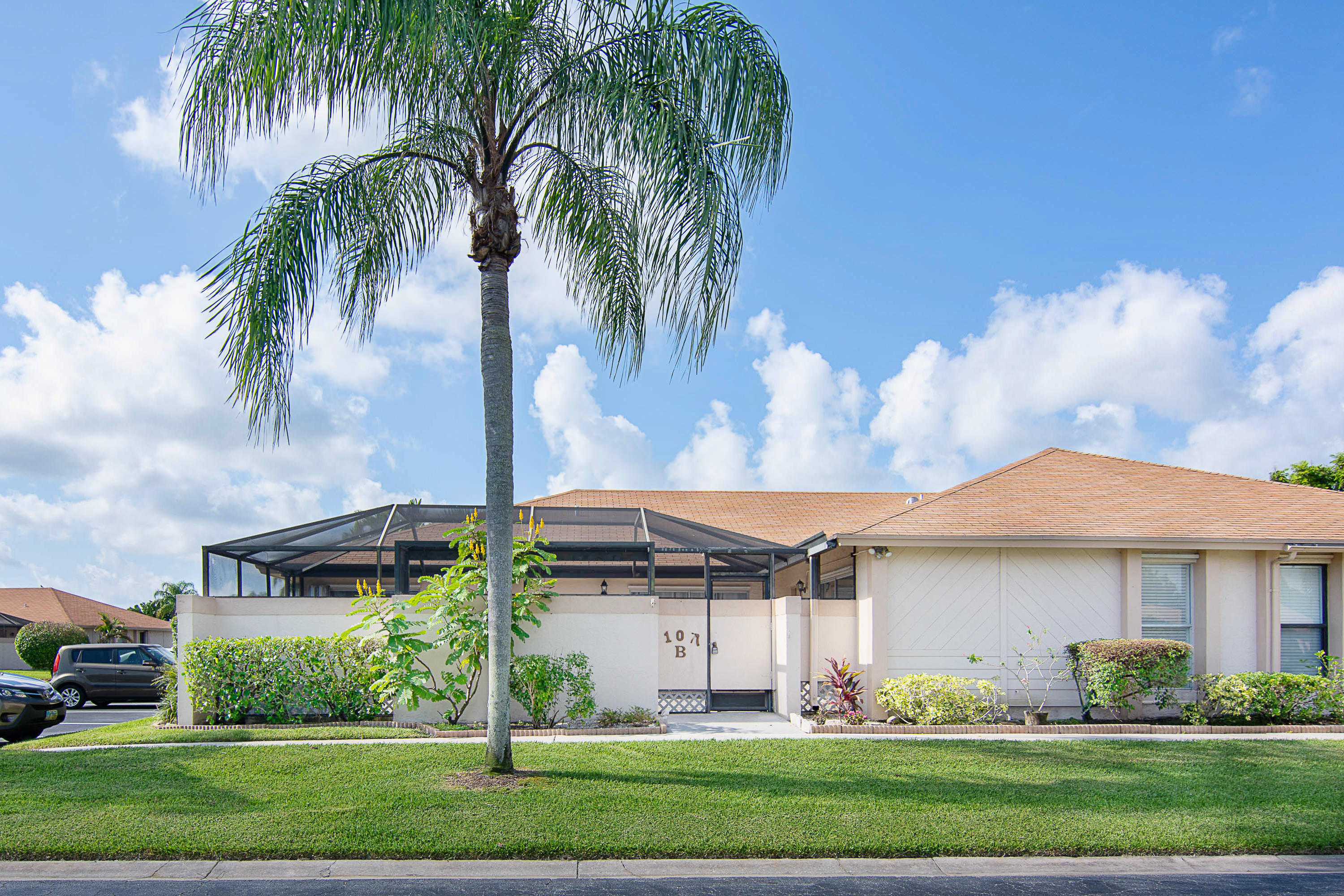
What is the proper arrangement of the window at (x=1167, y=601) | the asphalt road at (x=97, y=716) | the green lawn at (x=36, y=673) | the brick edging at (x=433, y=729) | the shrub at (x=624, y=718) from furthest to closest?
the green lawn at (x=36, y=673)
the asphalt road at (x=97, y=716)
the window at (x=1167, y=601)
the shrub at (x=624, y=718)
the brick edging at (x=433, y=729)

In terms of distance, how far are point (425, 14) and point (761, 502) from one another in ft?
56.3

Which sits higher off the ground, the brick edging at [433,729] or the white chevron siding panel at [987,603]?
the white chevron siding panel at [987,603]

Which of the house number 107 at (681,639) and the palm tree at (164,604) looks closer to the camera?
the house number 107 at (681,639)

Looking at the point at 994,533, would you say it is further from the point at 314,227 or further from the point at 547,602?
the point at 314,227

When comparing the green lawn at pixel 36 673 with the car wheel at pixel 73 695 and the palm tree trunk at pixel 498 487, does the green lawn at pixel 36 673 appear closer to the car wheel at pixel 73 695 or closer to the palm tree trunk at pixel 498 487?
the car wheel at pixel 73 695

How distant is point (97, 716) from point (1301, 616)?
2206 centimetres

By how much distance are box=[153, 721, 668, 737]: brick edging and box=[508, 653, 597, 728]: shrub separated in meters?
0.26

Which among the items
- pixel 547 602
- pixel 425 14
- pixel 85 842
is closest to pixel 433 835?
pixel 85 842

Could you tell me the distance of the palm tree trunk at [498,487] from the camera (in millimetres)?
9031

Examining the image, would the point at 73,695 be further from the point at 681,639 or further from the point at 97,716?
the point at 681,639


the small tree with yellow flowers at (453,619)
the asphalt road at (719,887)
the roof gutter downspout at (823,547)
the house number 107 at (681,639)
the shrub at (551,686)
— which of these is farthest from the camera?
the house number 107 at (681,639)

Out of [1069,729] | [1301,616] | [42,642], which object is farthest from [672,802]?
[42,642]

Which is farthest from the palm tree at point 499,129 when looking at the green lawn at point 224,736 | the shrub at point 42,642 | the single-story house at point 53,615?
the single-story house at point 53,615

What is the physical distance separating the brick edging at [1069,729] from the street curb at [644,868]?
5270mm
